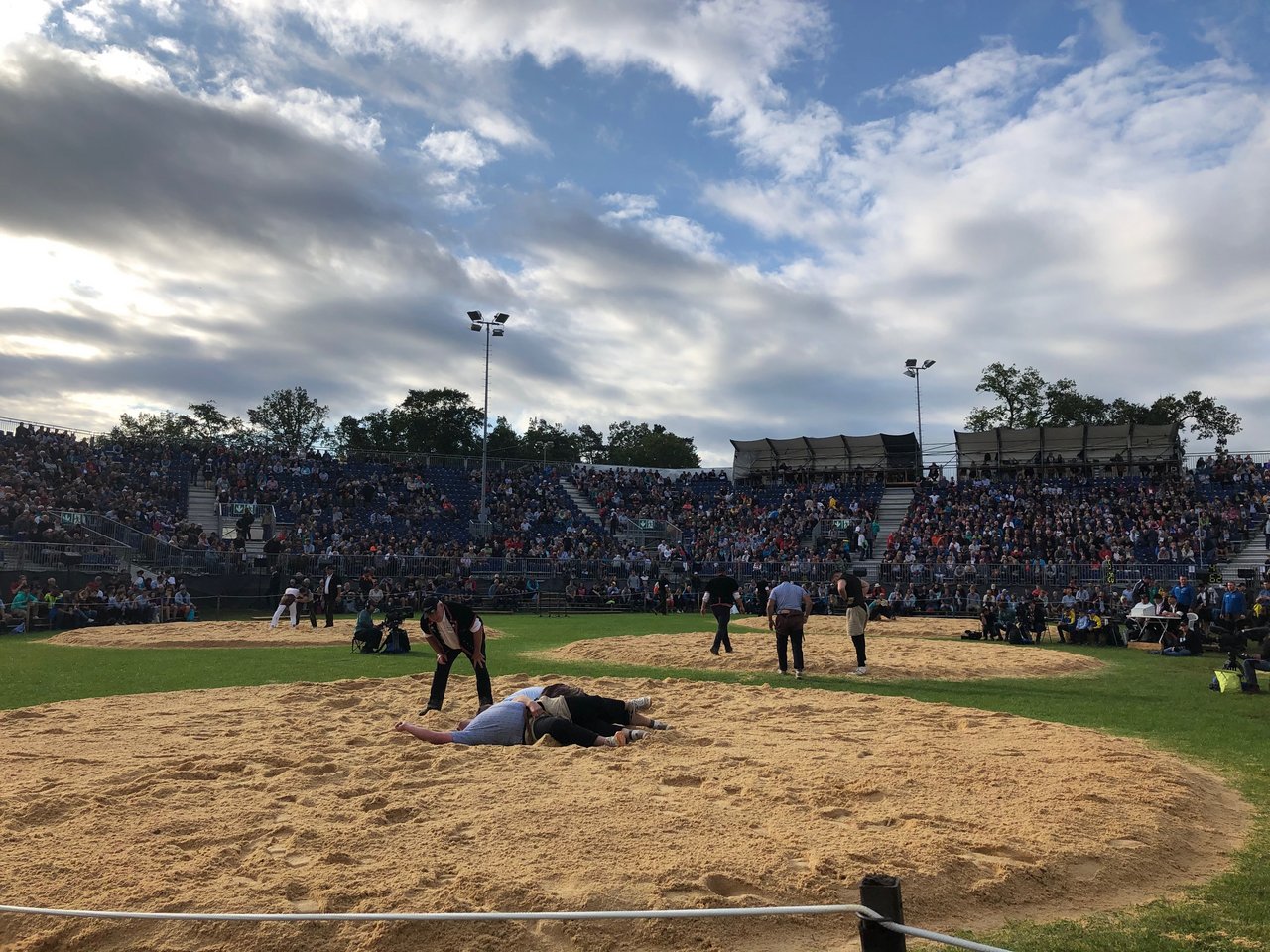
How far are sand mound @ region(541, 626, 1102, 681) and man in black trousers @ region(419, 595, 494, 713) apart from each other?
6.32 metres

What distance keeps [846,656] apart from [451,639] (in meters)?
9.26

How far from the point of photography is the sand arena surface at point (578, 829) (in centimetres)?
455

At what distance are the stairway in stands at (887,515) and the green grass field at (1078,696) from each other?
58.7 ft

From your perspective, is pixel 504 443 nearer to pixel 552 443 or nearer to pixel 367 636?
pixel 552 443

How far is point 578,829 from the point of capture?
18.7 ft

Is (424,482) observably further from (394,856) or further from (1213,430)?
(1213,430)

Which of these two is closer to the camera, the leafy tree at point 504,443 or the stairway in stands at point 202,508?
the stairway in stands at point 202,508

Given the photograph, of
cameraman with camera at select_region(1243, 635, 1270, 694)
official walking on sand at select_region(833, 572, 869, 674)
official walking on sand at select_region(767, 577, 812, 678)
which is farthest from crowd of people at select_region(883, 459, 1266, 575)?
official walking on sand at select_region(767, 577, 812, 678)

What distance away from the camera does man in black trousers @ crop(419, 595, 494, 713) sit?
10.1m

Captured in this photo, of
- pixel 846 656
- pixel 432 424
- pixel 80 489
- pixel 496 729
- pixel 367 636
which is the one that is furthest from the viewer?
pixel 432 424

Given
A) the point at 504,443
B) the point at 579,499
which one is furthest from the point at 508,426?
Answer: the point at 579,499

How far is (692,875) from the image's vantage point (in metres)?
4.92

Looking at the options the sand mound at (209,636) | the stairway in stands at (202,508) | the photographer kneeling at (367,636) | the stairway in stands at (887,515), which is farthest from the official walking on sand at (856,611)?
the stairway in stands at (202,508)

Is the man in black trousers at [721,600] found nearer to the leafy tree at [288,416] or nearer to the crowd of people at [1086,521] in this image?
the crowd of people at [1086,521]
